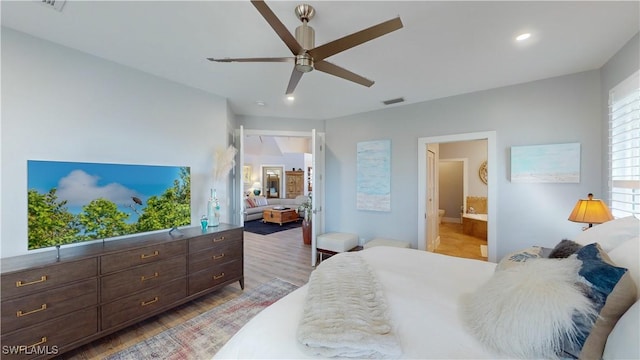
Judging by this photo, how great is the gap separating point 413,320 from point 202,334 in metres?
1.97

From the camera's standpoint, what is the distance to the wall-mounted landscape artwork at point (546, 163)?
2.64 m

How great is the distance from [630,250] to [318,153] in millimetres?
3558

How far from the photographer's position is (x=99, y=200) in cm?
222

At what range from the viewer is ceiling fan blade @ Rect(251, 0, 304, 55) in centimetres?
119

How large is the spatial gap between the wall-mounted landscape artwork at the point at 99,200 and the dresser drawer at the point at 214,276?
0.66 metres

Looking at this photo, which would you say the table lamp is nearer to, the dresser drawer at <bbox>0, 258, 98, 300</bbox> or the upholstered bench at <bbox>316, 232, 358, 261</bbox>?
the upholstered bench at <bbox>316, 232, 358, 261</bbox>

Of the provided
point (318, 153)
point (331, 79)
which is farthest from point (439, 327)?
point (318, 153)

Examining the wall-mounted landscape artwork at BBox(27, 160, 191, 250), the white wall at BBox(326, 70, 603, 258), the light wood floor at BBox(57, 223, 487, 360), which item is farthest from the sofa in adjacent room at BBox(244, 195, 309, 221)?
the wall-mounted landscape artwork at BBox(27, 160, 191, 250)

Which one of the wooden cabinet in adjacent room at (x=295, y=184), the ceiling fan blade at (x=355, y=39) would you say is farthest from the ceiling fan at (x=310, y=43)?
the wooden cabinet in adjacent room at (x=295, y=184)

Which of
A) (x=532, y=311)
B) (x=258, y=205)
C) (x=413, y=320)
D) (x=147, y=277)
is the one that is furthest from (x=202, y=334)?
(x=258, y=205)

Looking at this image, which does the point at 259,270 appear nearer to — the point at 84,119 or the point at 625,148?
the point at 84,119

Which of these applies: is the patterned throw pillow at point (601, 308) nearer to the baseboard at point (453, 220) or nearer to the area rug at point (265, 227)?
the area rug at point (265, 227)

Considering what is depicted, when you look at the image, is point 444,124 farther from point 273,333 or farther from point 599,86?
point 273,333

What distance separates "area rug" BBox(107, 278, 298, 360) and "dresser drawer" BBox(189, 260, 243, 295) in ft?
0.82
